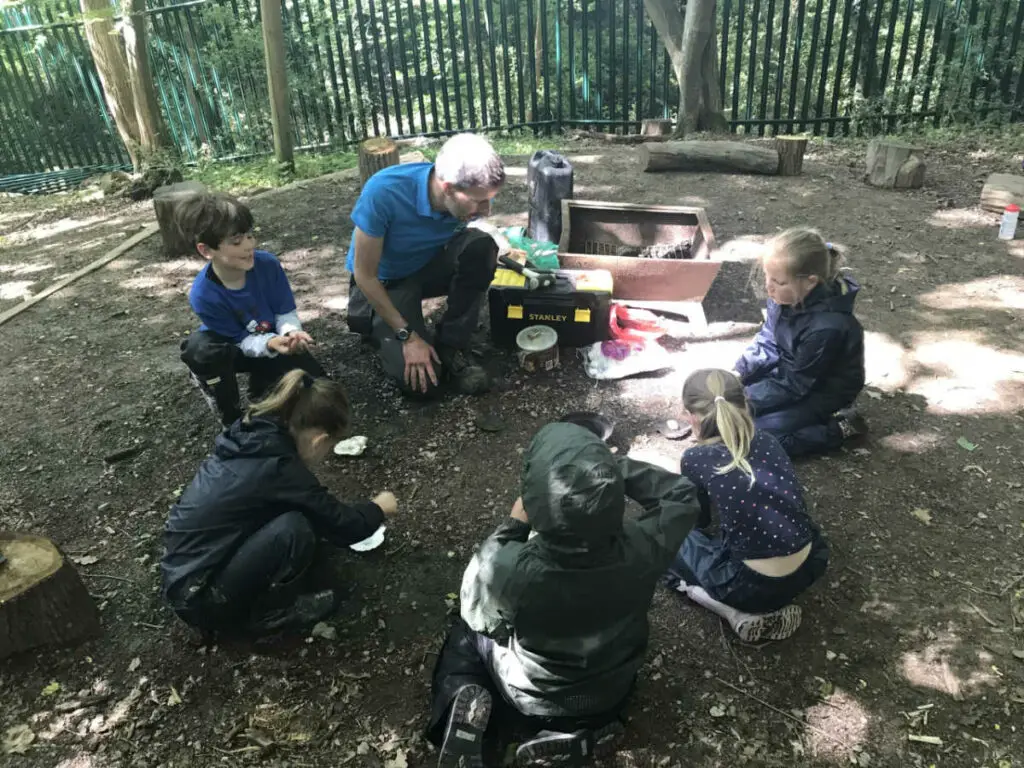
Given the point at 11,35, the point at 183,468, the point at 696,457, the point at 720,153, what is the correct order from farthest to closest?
the point at 11,35 → the point at 720,153 → the point at 183,468 → the point at 696,457

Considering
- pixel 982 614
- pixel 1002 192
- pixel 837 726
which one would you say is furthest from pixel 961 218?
pixel 837 726

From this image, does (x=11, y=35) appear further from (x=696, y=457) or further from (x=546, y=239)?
(x=696, y=457)

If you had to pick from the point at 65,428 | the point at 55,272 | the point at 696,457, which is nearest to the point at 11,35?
the point at 55,272

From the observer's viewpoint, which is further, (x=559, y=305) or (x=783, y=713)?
(x=559, y=305)

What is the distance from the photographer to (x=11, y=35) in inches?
357

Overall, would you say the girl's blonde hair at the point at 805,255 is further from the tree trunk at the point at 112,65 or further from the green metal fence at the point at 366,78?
the tree trunk at the point at 112,65

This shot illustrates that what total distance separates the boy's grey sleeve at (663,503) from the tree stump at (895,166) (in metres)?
5.56

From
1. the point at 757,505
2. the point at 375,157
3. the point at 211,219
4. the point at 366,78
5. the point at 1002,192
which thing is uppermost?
the point at 366,78

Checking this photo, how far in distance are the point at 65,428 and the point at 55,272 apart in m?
2.79

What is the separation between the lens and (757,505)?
2.47 m

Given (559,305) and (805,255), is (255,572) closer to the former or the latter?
(559,305)

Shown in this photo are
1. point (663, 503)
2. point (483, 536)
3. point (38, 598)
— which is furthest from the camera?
point (483, 536)

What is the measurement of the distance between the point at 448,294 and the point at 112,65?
6.30 meters

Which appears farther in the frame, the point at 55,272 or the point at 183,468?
the point at 55,272
